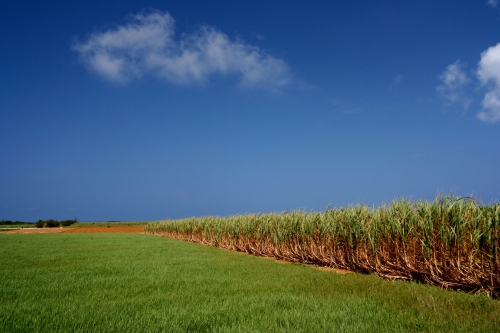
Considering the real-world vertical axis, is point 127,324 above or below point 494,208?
below

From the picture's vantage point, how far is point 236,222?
61.1ft

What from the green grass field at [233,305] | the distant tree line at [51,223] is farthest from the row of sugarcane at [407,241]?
the distant tree line at [51,223]

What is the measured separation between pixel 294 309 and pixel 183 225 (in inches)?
1039

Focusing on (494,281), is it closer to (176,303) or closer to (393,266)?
(393,266)

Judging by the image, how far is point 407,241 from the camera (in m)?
7.97

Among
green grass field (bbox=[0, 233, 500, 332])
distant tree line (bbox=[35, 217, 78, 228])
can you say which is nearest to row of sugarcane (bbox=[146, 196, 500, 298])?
green grass field (bbox=[0, 233, 500, 332])

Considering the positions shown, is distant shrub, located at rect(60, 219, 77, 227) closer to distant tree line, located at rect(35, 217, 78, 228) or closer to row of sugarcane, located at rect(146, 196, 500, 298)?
distant tree line, located at rect(35, 217, 78, 228)

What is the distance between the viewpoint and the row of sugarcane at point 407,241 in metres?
6.43

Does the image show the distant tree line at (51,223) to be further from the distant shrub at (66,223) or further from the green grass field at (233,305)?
the green grass field at (233,305)

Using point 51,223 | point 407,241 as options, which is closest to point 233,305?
point 407,241

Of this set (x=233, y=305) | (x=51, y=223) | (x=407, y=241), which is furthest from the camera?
(x=51, y=223)

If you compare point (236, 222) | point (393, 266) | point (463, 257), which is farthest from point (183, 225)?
point (463, 257)

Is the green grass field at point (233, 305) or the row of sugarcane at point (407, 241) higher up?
the row of sugarcane at point (407, 241)

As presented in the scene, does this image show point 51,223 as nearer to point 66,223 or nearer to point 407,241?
point 66,223
